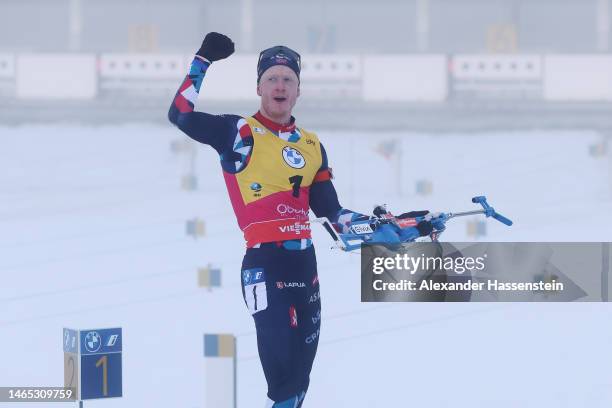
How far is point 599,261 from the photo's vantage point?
6223mm

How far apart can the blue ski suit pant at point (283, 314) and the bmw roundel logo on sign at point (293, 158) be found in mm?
324

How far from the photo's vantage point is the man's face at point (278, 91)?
495 centimetres

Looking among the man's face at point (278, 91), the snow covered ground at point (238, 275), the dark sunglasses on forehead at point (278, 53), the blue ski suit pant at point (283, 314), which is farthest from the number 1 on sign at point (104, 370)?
the dark sunglasses on forehead at point (278, 53)

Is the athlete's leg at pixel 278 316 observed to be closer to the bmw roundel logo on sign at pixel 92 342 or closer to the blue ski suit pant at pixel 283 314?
the blue ski suit pant at pixel 283 314

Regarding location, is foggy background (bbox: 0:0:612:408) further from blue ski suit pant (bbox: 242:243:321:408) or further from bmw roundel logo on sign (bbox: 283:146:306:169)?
bmw roundel logo on sign (bbox: 283:146:306:169)

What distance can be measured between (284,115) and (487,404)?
3.12 metres

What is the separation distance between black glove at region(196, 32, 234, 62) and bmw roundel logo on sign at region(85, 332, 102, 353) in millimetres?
1736

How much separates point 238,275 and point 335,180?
8.63 metres

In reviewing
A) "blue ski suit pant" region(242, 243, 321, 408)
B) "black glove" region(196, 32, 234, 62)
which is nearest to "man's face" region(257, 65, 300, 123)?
"black glove" region(196, 32, 234, 62)

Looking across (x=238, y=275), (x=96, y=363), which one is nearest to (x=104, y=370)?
(x=96, y=363)

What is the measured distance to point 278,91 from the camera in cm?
496

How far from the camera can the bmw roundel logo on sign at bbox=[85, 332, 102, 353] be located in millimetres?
5934

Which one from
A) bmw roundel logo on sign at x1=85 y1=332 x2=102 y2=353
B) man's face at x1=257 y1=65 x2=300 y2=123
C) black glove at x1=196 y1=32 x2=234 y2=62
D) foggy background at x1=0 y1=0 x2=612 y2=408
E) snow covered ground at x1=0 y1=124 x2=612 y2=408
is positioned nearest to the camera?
black glove at x1=196 y1=32 x2=234 y2=62

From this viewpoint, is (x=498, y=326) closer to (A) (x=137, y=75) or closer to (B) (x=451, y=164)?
(B) (x=451, y=164)
